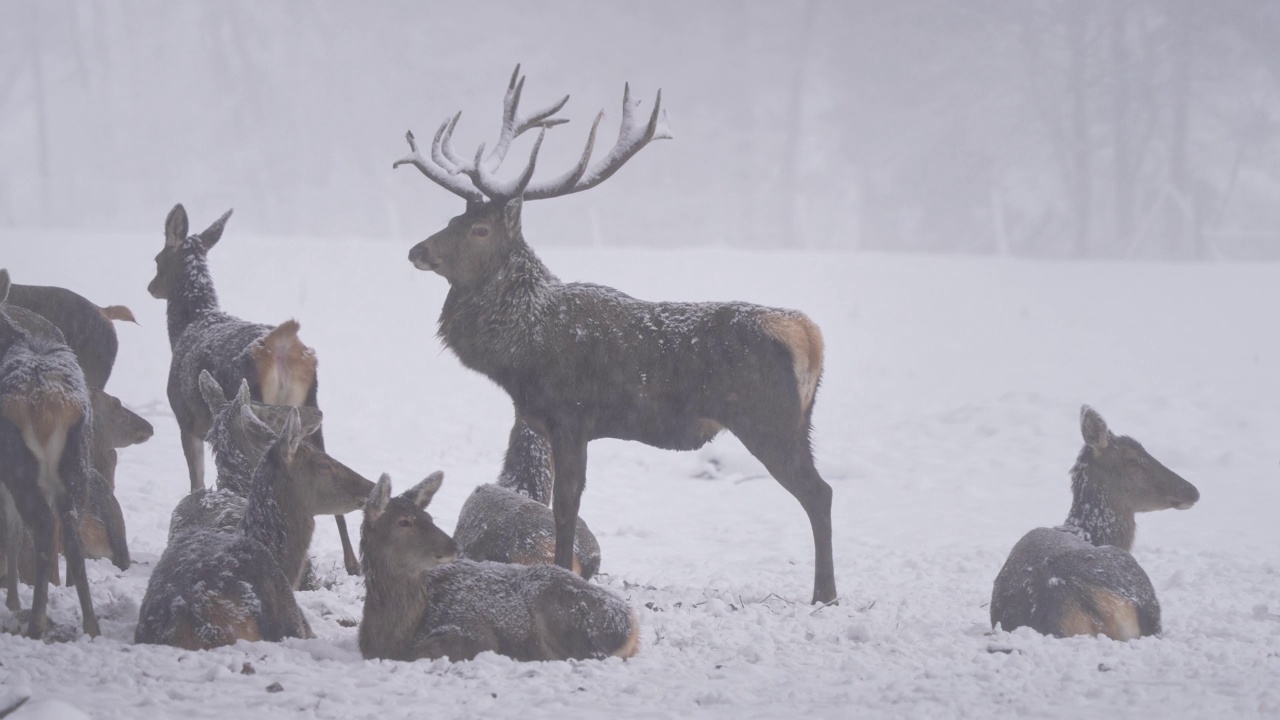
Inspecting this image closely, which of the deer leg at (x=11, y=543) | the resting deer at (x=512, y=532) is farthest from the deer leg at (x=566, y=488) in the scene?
the deer leg at (x=11, y=543)

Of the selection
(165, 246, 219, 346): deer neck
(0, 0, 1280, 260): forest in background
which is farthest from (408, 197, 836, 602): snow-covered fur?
(0, 0, 1280, 260): forest in background

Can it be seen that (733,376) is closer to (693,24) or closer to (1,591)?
(1,591)

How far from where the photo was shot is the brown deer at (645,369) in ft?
19.4

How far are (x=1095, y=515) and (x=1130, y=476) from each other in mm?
281

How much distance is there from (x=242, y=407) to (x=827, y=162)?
3085cm

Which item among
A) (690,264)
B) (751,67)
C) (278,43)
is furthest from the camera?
(751,67)

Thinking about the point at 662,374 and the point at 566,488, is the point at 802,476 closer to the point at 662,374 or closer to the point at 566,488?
the point at 662,374

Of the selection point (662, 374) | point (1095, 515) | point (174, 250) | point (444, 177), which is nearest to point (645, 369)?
point (662, 374)

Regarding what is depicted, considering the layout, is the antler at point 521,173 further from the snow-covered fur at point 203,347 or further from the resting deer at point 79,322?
the resting deer at point 79,322

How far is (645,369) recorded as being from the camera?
19.4ft

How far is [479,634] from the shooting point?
4.38 meters

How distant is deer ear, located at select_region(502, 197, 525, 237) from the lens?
619 centimetres

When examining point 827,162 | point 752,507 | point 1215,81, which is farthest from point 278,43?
point 752,507

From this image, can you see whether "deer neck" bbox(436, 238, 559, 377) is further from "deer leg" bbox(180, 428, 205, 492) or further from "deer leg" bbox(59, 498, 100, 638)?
"deer leg" bbox(59, 498, 100, 638)
